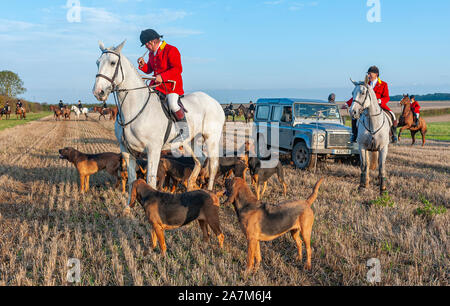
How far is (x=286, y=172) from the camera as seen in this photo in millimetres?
10391

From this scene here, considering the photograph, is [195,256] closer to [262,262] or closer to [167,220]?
[167,220]

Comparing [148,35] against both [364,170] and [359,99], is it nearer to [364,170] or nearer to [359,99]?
[359,99]

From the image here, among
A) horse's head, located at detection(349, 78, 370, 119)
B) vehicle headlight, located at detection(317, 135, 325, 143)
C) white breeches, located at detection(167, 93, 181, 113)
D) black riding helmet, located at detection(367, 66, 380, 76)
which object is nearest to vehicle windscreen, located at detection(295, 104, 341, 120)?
vehicle headlight, located at detection(317, 135, 325, 143)

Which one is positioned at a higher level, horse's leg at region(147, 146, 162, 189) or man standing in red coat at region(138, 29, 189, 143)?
man standing in red coat at region(138, 29, 189, 143)

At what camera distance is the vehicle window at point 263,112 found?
42.3 ft

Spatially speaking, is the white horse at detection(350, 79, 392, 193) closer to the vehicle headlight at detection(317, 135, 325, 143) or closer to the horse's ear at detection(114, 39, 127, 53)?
the vehicle headlight at detection(317, 135, 325, 143)

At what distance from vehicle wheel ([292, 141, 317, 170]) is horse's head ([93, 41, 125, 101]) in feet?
22.6

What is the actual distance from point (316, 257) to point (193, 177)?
3.50 metres

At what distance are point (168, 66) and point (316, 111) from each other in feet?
23.2

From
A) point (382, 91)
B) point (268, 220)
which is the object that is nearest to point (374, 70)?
point (382, 91)

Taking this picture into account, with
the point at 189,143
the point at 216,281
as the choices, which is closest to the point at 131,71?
the point at 189,143

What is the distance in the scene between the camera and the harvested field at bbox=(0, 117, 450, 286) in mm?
3783

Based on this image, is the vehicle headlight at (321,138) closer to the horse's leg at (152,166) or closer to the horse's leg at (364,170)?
the horse's leg at (364,170)

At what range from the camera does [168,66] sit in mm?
6434
